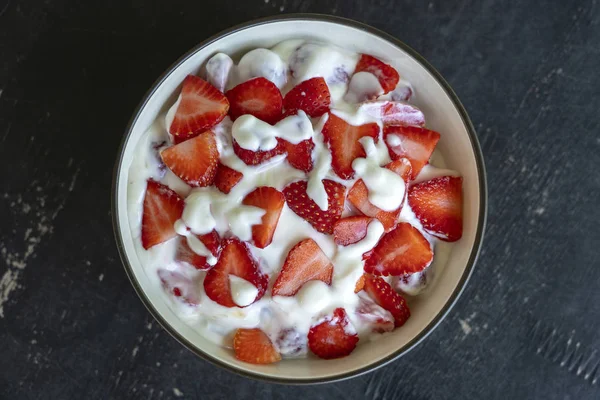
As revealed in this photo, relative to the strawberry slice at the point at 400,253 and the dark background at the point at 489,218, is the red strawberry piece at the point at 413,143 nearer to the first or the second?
the strawberry slice at the point at 400,253

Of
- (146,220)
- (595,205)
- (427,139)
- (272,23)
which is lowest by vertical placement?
(146,220)

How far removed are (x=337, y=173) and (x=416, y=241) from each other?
21 cm

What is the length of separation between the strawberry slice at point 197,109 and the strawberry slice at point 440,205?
421mm

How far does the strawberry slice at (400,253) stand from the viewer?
4.04 ft

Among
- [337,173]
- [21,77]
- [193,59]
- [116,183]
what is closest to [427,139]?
[337,173]

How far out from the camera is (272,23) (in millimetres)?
1195

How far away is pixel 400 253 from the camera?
1.23 metres

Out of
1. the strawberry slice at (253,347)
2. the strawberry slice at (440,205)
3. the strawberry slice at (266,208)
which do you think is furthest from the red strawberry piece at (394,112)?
the strawberry slice at (253,347)

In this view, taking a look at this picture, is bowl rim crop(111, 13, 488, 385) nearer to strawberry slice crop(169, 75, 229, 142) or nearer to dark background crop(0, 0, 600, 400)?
strawberry slice crop(169, 75, 229, 142)

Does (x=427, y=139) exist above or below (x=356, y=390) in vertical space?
above

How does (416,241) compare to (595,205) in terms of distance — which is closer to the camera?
(416,241)

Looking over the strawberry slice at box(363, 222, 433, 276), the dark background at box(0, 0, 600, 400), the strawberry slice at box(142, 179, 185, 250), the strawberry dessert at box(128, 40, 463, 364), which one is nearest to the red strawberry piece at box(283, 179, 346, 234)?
the strawberry dessert at box(128, 40, 463, 364)

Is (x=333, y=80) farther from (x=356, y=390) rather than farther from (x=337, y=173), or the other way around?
(x=356, y=390)

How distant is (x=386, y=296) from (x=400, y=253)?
0.09 meters
